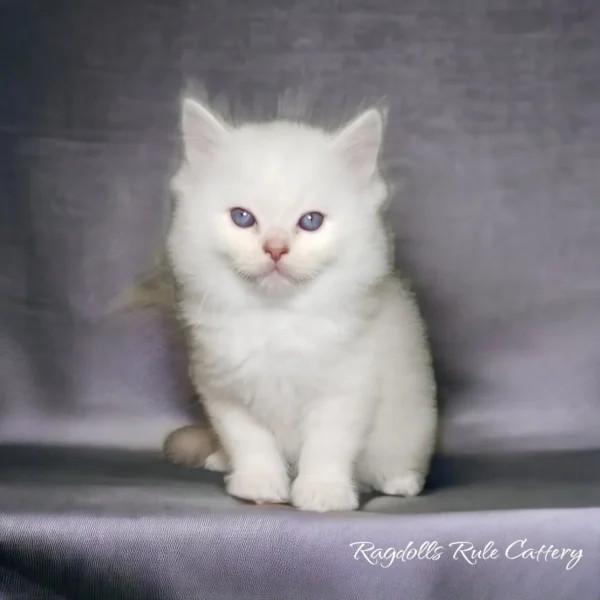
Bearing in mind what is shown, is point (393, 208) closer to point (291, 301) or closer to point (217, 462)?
point (291, 301)

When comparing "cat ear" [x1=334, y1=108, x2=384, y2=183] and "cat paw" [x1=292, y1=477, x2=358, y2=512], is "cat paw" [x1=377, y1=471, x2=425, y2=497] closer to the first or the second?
"cat paw" [x1=292, y1=477, x2=358, y2=512]

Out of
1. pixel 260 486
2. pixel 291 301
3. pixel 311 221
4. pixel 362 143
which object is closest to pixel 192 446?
pixel 260 486

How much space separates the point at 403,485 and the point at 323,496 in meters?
0.16

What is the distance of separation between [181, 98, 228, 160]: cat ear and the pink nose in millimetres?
195

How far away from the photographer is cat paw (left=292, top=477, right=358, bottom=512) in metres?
1.14

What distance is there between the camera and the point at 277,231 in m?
1.09

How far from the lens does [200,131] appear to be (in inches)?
45.9

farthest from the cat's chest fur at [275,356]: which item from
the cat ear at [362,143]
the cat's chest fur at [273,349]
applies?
the cat ear at [362,143]

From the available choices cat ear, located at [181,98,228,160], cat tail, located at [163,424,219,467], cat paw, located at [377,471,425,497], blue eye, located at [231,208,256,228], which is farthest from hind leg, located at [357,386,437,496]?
cat ear, located at [181,98,228,160]

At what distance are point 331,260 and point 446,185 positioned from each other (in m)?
0.32

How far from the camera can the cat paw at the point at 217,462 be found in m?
1.28

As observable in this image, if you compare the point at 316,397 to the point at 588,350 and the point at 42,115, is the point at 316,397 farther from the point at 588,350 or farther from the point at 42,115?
the point at 42,115

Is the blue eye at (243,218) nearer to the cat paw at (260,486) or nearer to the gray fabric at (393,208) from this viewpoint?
the gray fabric at (393,208)

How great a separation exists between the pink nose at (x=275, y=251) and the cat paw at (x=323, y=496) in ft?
1.12
